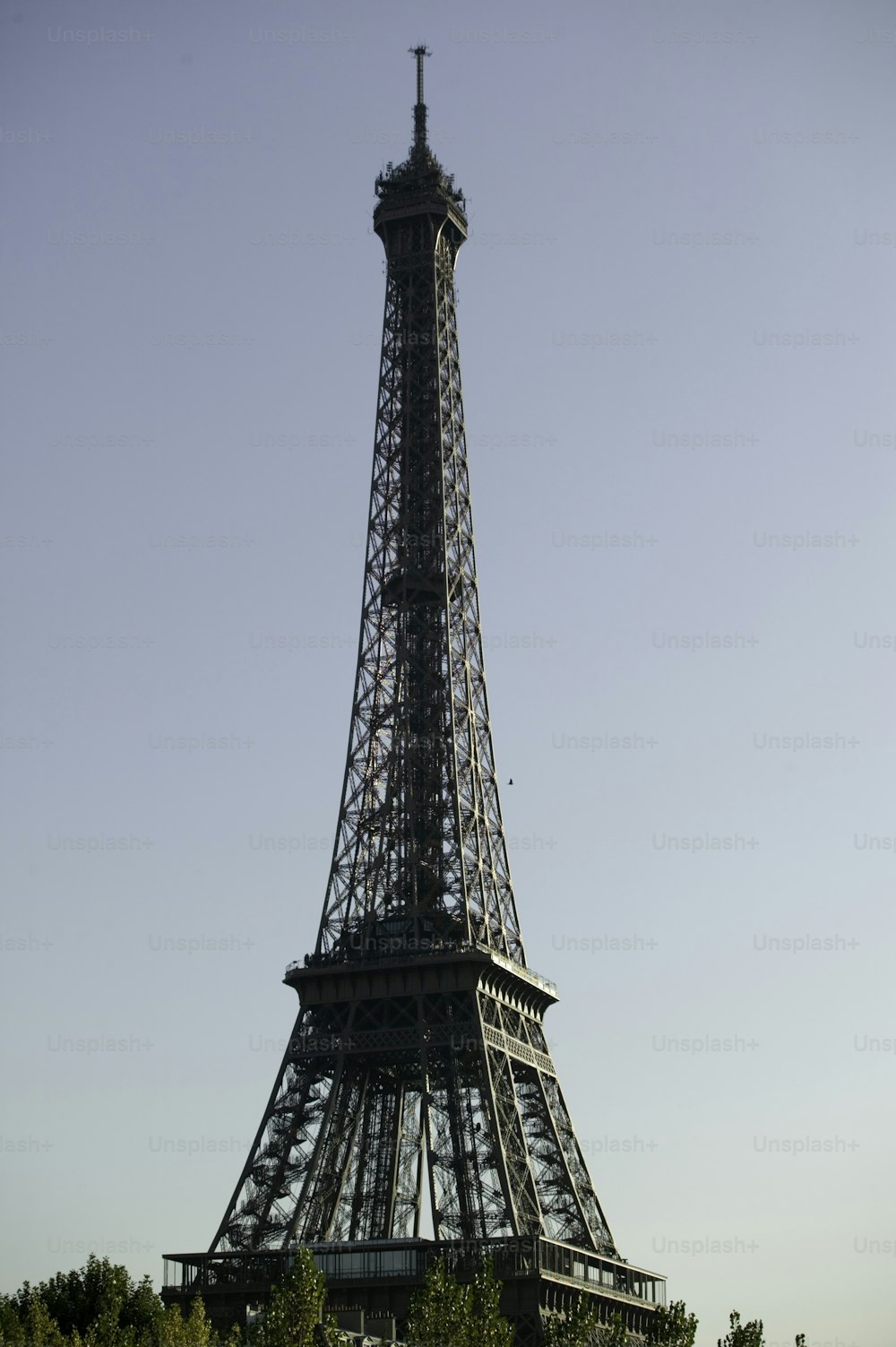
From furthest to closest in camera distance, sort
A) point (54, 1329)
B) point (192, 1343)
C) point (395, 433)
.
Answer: point (395, 433) < point (54, 1329) < point (192, 1343)

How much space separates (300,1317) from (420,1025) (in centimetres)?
4140

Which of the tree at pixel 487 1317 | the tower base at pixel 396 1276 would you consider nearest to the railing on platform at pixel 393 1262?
the tower base at pixel 396 1276

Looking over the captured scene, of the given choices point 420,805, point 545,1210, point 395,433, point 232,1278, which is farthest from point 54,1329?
point 395,433

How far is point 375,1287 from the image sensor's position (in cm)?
12975

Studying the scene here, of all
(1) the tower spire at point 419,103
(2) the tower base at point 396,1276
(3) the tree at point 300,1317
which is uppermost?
(1) the tower spire at point 419,103

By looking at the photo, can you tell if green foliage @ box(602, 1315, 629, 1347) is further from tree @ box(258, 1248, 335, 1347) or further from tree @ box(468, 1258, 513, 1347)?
tree @ box(258, 1248, 335, 1347)

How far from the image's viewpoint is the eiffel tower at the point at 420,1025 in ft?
434

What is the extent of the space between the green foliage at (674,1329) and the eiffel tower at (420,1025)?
7.90 metres

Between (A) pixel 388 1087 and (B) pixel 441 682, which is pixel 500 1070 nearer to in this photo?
(A) pixel 388 1087

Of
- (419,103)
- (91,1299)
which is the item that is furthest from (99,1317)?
(419,103)

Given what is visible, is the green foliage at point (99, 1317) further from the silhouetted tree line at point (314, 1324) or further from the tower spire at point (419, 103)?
the tower spire at point (419, 103)

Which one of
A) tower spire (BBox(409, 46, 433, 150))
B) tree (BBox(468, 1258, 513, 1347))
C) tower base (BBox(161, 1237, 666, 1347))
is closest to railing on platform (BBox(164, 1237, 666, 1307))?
tower base (BBox(161, 1237, 666, 1347))

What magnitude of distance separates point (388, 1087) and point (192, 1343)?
132 ft

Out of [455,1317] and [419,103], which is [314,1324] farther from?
[419,103]
